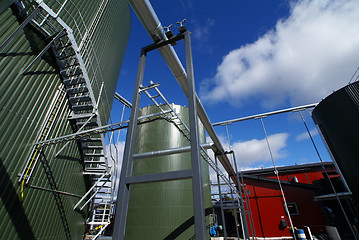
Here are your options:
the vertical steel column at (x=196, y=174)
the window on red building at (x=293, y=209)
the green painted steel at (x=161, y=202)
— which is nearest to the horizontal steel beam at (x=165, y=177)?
the vertical steel column at (x=196, y=174)

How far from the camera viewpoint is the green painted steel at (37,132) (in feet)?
16.3

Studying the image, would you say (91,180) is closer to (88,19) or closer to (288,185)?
(88,19)

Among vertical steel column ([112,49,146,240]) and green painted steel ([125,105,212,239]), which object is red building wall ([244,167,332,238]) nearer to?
green painted steel ([125,105,212,239])

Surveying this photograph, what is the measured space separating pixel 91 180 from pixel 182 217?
220 inches

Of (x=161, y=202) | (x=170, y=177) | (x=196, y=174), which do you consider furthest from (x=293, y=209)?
(x=170, y=177)

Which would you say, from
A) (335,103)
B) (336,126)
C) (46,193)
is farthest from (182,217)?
(335,103)

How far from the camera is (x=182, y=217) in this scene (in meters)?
9.83

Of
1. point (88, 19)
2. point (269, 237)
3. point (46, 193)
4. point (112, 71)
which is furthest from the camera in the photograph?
point (269, 237)

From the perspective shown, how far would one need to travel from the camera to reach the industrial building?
384 cm

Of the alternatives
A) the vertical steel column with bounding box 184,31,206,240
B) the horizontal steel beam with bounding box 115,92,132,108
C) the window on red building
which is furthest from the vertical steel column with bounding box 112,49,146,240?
the window on red building

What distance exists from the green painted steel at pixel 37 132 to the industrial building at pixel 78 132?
0.03 m

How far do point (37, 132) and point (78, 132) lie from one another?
143 cm

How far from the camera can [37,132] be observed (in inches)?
234

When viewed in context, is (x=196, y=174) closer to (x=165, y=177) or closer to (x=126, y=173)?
(x=165, y=177)
